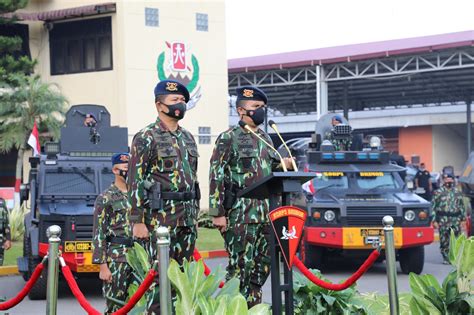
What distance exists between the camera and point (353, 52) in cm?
3478

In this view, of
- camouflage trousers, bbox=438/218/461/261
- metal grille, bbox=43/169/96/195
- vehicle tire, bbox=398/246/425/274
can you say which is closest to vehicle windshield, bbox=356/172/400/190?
vehicle tire, bbox=398/246/425/274

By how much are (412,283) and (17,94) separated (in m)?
21.6

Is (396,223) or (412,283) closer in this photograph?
(412,283)

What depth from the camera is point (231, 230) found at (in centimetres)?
744

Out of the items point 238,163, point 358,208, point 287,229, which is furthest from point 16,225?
point 287,229

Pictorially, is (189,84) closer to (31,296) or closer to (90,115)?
(90,115)

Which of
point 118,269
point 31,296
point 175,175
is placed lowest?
point 31,296

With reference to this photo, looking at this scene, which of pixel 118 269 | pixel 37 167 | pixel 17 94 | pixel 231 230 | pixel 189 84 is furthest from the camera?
pixel 189 84

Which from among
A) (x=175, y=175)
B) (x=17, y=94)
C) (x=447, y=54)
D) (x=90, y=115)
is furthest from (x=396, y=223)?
(x=447, y=54)

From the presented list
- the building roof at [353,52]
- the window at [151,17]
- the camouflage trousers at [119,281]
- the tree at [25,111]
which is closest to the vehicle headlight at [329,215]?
the camouflage trousers at [119,281]

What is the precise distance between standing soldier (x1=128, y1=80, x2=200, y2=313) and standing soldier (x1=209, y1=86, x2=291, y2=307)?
1.43ft

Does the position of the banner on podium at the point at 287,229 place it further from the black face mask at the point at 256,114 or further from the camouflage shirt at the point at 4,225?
the camouflage shirt at the point at 4,225

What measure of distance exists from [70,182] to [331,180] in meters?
4.12

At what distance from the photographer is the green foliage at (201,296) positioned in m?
5.51
